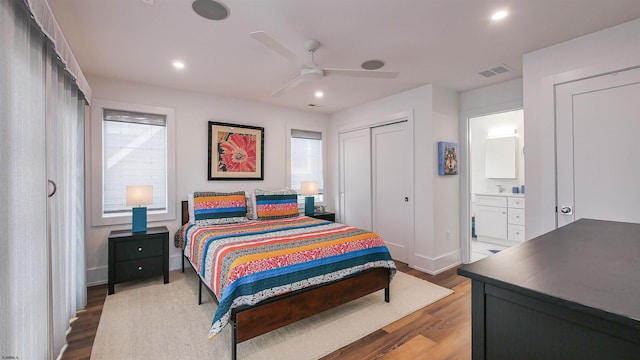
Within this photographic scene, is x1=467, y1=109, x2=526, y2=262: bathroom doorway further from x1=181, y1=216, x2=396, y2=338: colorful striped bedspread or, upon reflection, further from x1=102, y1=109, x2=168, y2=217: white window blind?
x1=102, y1=109, x2=168, y2=217: white window blind

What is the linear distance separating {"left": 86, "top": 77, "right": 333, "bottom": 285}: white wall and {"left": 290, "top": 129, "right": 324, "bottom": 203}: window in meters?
0.22

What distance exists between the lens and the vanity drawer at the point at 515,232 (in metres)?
4.72

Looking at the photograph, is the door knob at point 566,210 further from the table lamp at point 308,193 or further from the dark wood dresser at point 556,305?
the table lamp at point 308,193

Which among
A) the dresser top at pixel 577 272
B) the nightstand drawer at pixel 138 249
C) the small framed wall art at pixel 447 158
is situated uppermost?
the small framed wall art at pixel 447 158

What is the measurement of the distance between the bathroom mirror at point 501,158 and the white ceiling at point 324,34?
240 cm

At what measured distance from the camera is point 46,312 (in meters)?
1.66

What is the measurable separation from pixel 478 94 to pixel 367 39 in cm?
228

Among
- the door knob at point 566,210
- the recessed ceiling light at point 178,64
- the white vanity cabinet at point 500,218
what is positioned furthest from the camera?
the white vanity cabinet at point 500,218

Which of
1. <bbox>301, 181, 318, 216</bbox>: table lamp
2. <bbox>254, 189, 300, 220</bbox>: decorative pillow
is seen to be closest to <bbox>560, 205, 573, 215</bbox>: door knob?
<bbox>254, 189, 300, 220</bbox>: decorative pillow

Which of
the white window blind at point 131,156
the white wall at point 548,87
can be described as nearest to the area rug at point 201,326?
the white window blind at point 131,156

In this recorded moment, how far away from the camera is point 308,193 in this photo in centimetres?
460

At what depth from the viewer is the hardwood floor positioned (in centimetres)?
200

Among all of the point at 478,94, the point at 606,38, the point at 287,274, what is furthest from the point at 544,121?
the point at 287,274

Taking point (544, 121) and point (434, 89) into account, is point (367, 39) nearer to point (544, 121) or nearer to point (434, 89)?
point (434, 89)
